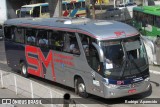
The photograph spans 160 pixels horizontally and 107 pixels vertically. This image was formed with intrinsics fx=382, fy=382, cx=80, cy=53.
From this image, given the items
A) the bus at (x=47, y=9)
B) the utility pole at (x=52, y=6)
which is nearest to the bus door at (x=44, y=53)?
the utility pole at (x=52, y=6)

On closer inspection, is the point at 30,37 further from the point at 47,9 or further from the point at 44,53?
the point at 47,9

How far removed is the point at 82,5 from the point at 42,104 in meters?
40.5

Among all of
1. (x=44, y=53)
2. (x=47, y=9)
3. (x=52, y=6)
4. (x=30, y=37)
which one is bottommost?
(x=44, y=53)

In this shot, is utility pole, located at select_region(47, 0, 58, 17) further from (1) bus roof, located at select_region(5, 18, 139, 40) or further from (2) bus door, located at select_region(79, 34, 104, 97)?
(2) bus door, located at select_region(79, 34, 104, 97)

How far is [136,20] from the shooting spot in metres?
33.2

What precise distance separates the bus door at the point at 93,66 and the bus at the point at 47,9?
32.5 meters

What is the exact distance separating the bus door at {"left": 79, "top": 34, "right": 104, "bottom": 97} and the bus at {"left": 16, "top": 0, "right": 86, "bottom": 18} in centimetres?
3245

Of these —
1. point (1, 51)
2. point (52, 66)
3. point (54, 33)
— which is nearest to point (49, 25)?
point (54, 33)

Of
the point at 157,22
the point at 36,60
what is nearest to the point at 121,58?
the point at 36,60

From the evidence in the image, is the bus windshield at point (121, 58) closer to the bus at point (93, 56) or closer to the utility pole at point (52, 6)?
the bus at point (93, 56)

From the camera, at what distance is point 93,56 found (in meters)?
13.4

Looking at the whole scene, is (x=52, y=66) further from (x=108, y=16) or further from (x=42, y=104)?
(x=108, y=16)

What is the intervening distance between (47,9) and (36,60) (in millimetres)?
31524

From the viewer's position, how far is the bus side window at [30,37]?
58.2 ft
